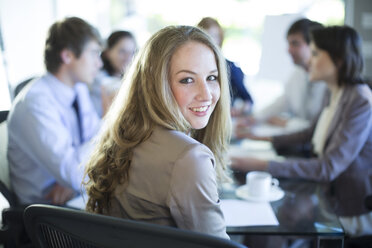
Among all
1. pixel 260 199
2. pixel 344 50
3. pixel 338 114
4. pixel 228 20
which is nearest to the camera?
pixel 260 199

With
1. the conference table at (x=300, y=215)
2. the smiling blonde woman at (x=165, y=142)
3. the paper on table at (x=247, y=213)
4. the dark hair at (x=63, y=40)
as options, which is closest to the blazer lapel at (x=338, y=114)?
the conference table at (x=300, y=215)

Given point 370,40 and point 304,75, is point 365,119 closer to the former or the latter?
point 304,75

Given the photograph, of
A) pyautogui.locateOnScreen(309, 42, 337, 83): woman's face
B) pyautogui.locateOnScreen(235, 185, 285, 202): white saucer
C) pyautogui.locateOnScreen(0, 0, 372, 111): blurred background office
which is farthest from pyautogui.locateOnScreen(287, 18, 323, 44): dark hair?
pyautogui.locateOnScreen(235, 185, 285, 202): white saucer

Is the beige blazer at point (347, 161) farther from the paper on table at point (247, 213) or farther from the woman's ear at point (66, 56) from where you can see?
the woman's ear at point (66, 56)

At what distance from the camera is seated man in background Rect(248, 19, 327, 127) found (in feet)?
9.37

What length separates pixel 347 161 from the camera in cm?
163

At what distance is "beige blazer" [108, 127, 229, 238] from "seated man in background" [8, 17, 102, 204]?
58cm

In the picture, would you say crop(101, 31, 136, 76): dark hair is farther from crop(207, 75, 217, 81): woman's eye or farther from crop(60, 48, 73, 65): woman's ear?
crop(207, 75, 217, 81): woman's eye

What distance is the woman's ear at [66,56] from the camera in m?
1.93

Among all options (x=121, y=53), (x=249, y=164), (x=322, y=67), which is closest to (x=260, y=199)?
(x=249, y=164)

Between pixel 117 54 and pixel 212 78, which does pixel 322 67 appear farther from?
pixel 117 54

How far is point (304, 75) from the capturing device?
3.21 m

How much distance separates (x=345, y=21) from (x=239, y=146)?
2345 mm

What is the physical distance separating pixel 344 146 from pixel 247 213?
2.16 feet
